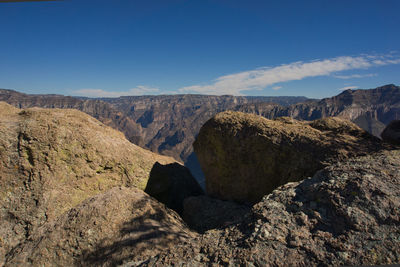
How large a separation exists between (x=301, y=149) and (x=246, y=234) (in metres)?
5.46

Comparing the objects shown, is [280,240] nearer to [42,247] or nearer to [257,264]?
[257,264]

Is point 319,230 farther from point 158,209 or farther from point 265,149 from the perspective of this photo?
point 265,149

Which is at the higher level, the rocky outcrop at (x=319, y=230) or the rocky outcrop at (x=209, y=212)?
the rocky outcrop at (x=319, y=230)

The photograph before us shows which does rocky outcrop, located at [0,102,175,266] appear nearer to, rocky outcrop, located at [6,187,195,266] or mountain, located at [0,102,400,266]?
mountain, located at [0,102,400,266]

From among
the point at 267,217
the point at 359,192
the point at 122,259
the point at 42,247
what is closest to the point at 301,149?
the point at 359,192

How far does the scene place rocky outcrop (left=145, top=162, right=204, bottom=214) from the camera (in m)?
11.0

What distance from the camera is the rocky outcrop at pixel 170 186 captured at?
1099 cm

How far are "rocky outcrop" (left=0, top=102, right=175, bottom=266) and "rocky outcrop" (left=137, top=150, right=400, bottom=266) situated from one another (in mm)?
5961

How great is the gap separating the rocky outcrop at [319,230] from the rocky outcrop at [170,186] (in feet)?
22.7

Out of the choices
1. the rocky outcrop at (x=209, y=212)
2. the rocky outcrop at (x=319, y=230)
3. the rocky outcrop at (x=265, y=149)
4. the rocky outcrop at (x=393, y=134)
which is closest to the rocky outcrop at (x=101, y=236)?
the rocky outcrop at (x=319, y=230)

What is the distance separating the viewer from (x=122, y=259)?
5.48 meters

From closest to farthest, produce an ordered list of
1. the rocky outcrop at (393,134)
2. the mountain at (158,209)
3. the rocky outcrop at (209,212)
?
the mountain at (158,209)
the rocky outcrop at (393,134)
the rocky outcrop at (209,212)

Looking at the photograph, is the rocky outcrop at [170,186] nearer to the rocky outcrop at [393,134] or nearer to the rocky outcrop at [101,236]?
the rocky outcrop at [101,236]

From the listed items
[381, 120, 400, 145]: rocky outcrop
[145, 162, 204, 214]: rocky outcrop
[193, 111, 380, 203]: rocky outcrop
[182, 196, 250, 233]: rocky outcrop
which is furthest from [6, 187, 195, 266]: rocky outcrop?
[381, 120, 400, 145]: rocky outcrop
